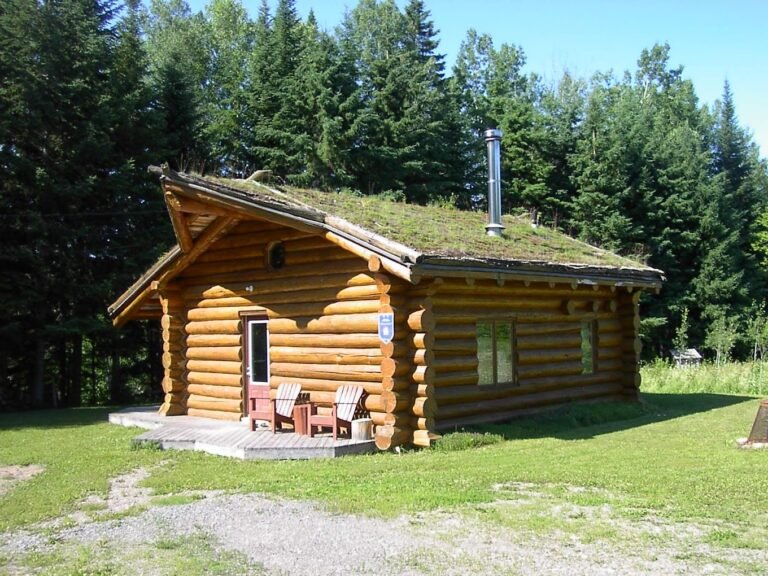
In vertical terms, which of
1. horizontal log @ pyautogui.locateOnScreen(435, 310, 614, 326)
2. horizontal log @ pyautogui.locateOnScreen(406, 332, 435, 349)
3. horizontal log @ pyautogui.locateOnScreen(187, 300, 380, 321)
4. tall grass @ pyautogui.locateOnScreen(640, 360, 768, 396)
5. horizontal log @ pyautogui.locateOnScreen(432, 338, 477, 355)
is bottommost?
tall grass @ pyautogui.locateOnScreen(640, 360, 768, 396)

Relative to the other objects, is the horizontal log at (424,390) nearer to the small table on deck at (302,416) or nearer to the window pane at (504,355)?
the small table on deck at (302,416)

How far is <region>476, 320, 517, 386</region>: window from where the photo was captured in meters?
13.0

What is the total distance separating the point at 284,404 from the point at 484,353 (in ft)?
11.8

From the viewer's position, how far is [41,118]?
23000 mm

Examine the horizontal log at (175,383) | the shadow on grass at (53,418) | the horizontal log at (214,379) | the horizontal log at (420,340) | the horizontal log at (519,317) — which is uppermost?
the horizontal log at (519,317)

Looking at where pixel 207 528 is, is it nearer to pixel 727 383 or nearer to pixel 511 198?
pixel 727 383

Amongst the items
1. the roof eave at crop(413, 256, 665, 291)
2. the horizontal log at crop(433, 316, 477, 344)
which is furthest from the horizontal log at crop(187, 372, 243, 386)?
the roof eave at crop(413, 256, 665, 291)

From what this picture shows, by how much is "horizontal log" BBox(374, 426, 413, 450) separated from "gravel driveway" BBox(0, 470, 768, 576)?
11.3 feet

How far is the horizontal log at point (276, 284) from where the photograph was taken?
12288mm

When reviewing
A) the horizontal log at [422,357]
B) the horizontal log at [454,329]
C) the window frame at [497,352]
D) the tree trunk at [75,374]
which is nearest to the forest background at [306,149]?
the tree trunk at [75,374]

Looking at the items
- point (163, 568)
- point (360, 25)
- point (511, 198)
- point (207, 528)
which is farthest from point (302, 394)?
point (360, 25)

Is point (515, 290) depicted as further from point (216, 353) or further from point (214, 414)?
point (214, 414)

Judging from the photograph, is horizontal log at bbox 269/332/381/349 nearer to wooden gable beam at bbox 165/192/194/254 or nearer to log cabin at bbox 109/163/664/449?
log cabin at bbox 109/163/664/449

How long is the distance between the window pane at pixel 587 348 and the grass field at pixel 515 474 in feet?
4.56
